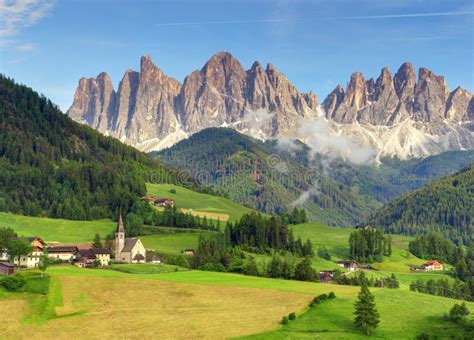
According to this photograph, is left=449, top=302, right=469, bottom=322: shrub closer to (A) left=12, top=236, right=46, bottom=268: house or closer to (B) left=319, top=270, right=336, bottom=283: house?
(B) left=319, top=270, right=336, bottom=283: house

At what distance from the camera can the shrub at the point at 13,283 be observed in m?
112

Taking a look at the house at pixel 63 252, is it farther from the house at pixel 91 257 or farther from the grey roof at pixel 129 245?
the grey roof at pixel 129 245

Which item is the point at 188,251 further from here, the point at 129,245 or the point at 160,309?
the point at 160,309

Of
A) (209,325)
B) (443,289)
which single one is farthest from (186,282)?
(443,289)

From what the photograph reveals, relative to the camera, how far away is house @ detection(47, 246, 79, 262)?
168 meters

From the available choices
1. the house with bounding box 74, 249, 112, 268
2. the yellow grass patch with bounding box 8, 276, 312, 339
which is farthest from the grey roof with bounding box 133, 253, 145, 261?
the yellow grass patch with bounding box 8, 276, 312, 339

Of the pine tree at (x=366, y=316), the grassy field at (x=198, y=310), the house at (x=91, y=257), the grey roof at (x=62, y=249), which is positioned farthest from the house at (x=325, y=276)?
the pine tree at (x=366, y=316)

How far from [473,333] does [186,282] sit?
53.6 meters

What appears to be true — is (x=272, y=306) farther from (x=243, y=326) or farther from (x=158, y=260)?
(x=158, y=260)

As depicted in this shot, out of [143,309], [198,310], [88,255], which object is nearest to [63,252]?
[88,255]

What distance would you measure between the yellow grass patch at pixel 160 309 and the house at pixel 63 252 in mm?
46462

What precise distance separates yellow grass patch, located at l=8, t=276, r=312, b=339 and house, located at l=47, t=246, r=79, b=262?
46.5 metres

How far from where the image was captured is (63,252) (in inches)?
6673

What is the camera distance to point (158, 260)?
17762 cm
